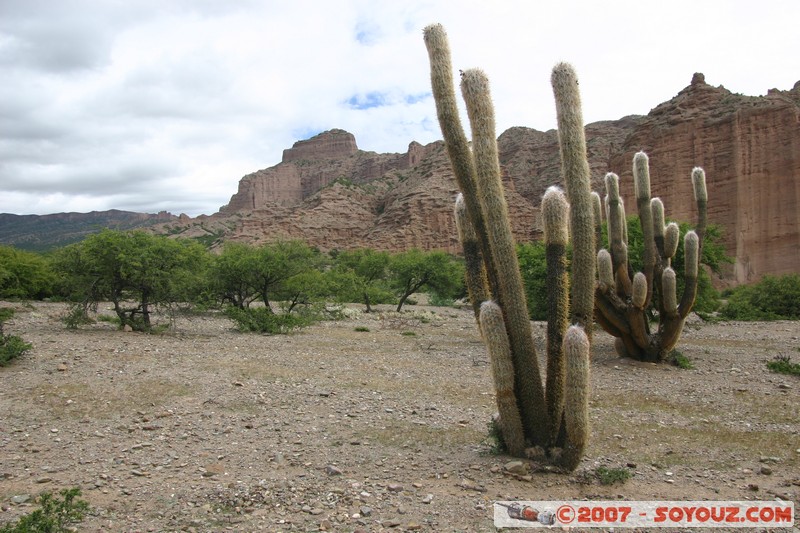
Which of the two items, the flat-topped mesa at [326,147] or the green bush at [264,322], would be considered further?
the flat-topped mesa at [326,147]

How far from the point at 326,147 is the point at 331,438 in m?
176

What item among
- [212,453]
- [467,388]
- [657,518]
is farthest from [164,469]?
[467,388]

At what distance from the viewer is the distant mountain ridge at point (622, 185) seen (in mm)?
51250

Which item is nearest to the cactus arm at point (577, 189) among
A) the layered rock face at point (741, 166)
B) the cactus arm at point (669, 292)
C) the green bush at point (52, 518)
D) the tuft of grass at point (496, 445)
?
the tuft of grass at point (496, 445)

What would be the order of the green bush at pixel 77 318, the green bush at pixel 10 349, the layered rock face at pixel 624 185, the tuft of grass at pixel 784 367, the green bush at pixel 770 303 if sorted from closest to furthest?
the green bush at pixel 10 349 → the tuft of grass at pixel 784 367 → the green bush at pixel 77 318 → the green bush at pixel 770 303 → the layered rock face at pixel 624 185

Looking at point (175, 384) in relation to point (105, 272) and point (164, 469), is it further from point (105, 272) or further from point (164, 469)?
point (105, 272)

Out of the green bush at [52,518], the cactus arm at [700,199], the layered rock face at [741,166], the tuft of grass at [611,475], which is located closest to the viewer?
the green bush at [52,518]

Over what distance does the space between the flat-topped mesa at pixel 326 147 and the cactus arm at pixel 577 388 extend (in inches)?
6734

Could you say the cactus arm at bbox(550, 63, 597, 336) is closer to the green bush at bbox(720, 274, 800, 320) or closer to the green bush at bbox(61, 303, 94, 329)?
the green bush at bbox(61, 303, 94, 329)

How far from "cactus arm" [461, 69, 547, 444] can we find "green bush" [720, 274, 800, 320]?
87.2 ft

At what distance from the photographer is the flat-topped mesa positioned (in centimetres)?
17325

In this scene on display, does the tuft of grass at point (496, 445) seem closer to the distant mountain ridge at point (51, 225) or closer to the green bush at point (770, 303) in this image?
the green bush at point (770, 303)

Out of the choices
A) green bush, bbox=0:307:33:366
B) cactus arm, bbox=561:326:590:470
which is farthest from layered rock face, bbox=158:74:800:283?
green bush, bbox=0:307:33:366

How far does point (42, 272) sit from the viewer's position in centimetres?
2525
